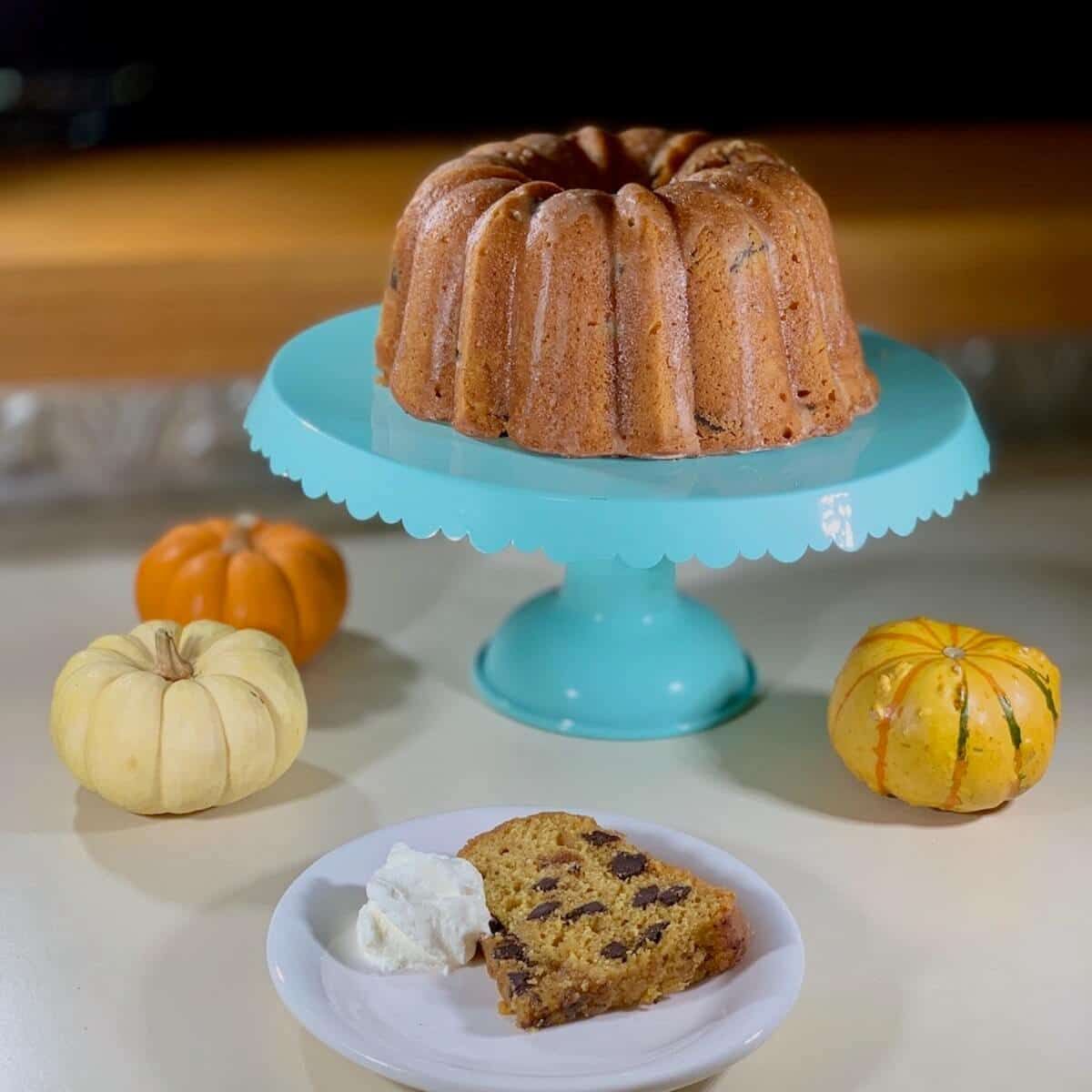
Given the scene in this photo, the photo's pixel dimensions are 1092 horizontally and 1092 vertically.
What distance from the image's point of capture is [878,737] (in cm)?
146

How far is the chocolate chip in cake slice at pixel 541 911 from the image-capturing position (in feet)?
4.06

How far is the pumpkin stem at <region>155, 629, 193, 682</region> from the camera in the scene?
56.8 inches

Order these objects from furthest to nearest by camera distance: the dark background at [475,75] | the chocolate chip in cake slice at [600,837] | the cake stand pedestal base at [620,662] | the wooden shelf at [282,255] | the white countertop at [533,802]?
1. the dark background at [475,75]
2. the wooden shelf at [282,255]
3. the cake stand pedestal base at [620,662]
4. the chocolate chip in cake slice at [600,837]
5. the white countertop at [533,802]

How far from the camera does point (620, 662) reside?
1.63m

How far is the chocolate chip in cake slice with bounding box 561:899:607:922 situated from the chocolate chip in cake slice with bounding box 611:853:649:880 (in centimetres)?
4

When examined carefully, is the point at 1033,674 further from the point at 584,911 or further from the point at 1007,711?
the point at 584,911

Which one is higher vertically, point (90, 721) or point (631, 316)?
point (631, 316)

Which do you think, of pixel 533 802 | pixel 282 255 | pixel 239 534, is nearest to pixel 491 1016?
pixel 533 802

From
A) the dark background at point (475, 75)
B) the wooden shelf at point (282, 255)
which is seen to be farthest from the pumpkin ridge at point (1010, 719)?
the dark background at point (475, 75)

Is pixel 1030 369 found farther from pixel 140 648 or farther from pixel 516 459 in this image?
pixel 140 648

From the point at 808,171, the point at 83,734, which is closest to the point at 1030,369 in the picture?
the point at 808,171

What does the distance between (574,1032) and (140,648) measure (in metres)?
0.54

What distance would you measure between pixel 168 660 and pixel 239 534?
31 cm

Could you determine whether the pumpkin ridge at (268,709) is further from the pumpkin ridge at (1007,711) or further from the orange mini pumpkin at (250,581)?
the pumpkin ridge at (1007,711)
